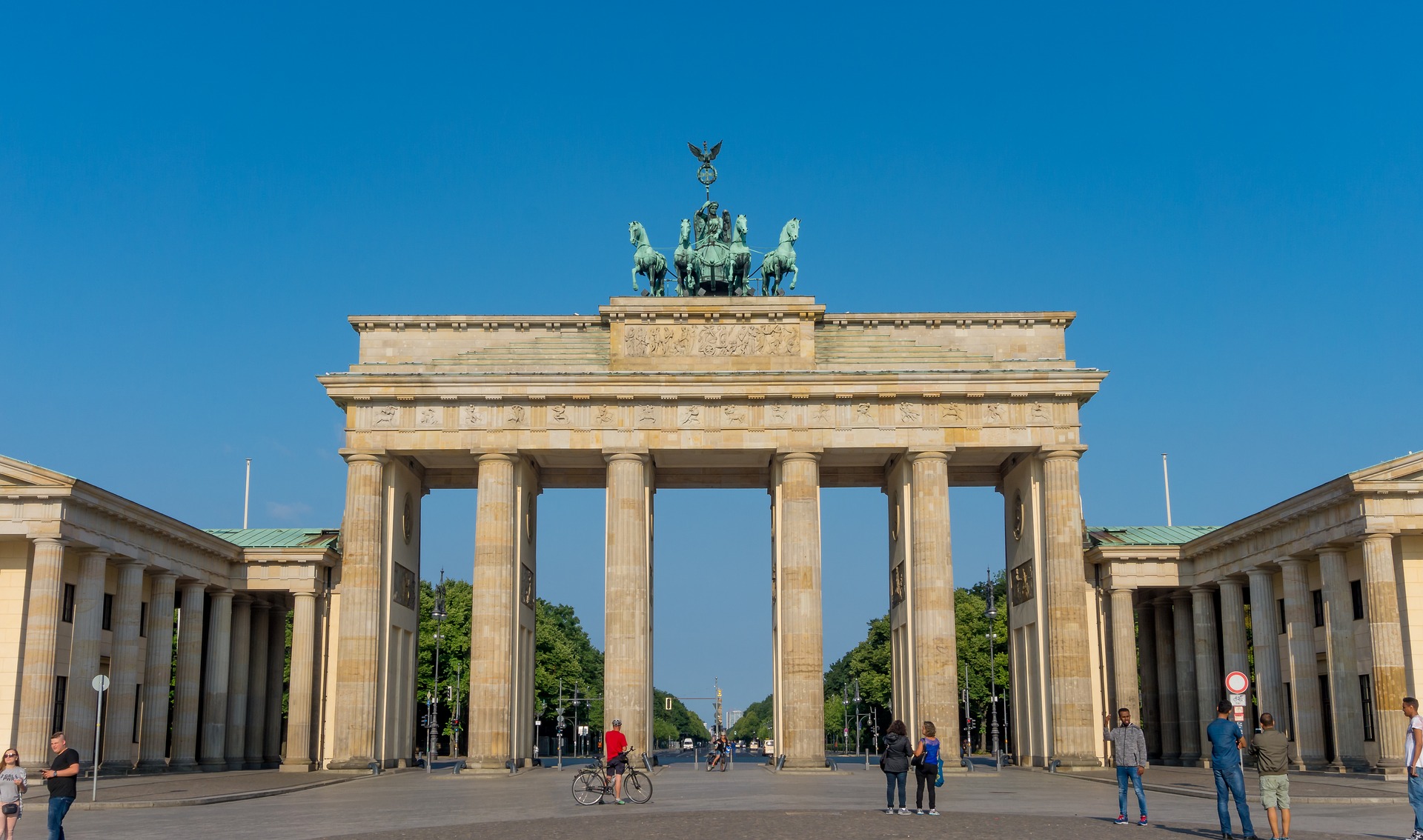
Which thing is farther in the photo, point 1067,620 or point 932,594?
point 932,594

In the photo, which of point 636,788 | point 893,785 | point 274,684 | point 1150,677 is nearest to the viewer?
point 893,785

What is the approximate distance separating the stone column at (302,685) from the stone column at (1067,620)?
27693 millimetres

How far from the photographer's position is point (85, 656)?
41469mm

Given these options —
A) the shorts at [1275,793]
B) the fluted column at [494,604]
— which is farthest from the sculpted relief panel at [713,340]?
the shorts at [1275,793]

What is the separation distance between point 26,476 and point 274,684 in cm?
2336

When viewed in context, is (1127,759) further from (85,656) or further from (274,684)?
(274,684)

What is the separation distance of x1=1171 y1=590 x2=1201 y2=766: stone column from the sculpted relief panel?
19.8m

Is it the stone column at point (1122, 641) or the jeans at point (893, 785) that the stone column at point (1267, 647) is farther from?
the jeans at point (893, 785)

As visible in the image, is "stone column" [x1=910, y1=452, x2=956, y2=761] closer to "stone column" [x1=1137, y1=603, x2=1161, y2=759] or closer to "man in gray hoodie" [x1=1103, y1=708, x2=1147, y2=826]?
"stone column" [x1=1137, y1=603, x2=1161, y2=759]

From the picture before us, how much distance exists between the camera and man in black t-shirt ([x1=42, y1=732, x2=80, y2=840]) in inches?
719

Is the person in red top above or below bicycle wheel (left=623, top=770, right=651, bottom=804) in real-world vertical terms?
above

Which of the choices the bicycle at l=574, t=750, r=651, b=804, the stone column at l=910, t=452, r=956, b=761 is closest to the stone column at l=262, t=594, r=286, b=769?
the stone column at l=910, t=452, r=956, b=761

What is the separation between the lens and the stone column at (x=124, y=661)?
44656 mm

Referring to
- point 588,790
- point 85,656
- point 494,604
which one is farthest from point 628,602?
point 588,790
